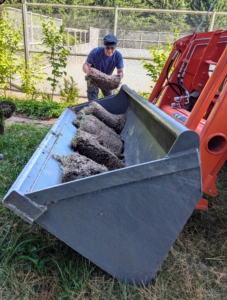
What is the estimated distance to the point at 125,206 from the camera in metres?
1.51

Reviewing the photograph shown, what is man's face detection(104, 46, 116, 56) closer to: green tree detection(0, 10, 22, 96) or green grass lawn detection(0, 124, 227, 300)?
green tree detection(0, 10, 22, 96)

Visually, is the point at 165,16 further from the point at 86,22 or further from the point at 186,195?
the point at 186,195

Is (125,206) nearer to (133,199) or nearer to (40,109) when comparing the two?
(133,199)

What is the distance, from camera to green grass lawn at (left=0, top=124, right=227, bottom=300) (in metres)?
1.67

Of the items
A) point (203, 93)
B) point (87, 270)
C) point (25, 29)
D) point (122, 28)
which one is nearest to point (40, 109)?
point (25, 29)

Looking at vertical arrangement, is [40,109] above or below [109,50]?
below

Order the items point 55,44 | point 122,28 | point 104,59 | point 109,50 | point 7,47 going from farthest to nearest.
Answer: point 122,28
point 55,44
point 7,47
point 104,59
point 109,50

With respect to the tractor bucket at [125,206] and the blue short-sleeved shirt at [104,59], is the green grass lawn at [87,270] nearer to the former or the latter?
the tractor bucket at [125,206]

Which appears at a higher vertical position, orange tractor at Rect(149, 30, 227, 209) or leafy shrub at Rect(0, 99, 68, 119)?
orange tractor at Rect(149, 30, 227, 209)

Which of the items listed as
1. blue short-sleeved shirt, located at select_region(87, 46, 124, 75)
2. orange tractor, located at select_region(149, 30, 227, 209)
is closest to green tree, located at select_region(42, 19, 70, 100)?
blue short-sleeved shirt, located at select_region(87, 46, 124, 75)

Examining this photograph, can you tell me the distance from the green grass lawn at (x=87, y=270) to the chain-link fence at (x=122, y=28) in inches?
242

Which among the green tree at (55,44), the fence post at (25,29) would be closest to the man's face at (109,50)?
the green tree at (55,44)

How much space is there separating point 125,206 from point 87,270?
0.54m

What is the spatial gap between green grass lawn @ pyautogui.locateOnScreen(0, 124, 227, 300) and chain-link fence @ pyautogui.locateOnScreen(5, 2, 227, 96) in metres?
6.15
